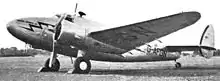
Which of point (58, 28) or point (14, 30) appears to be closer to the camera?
point (58, 28)

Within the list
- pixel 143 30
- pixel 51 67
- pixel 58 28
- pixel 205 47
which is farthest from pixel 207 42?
pixel 58 28

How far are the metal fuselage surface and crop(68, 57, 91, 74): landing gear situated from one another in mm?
443

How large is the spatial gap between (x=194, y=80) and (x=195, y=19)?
215cm

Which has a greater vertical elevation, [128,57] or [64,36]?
[64,36]

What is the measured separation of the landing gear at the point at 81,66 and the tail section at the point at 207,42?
7.95 metres

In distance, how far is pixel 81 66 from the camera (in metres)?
9.58

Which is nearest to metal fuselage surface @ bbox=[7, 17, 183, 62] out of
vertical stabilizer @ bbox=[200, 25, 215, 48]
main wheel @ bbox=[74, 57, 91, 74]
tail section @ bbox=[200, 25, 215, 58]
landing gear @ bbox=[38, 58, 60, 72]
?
main wheel @ bbox=[74, 57, 91, 74]

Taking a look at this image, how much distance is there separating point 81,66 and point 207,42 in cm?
913

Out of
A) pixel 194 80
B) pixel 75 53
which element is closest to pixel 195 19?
pixel 194 80

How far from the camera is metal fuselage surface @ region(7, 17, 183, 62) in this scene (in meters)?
9.41

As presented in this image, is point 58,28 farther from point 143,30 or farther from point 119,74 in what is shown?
point 143,30

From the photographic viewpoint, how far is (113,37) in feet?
32.0

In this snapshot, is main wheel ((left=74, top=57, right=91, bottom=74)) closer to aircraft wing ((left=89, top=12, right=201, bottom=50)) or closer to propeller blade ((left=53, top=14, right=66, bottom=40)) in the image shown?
aircraft wing ((left=89, top=12, right=201, bottom=50))

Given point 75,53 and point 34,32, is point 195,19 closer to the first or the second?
point 75,53
